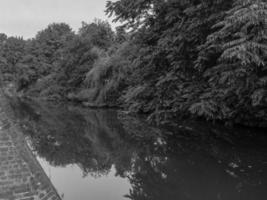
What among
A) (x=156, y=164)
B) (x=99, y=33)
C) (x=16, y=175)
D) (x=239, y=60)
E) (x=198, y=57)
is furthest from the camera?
(x=99, y=33)

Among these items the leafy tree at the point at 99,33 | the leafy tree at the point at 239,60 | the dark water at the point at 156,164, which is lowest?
the dark water at the point at 156,164

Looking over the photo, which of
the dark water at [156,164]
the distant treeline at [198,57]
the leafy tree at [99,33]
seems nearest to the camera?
the dark water at [156,164]

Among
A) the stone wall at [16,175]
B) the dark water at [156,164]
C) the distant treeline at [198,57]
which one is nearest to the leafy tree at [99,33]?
the distant treeline at [198,57]

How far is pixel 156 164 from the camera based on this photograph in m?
7.70

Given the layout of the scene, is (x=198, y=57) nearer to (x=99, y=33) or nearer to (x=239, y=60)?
(x=239, y=60)

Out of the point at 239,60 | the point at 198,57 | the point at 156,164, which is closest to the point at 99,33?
the point at 198,57

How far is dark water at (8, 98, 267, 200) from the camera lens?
19.0ft

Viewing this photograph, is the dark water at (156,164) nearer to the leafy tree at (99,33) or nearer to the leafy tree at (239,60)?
the leafy tree at (239,60)

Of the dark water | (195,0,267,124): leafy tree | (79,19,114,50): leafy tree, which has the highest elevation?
(79,19,114,50): leafy tree

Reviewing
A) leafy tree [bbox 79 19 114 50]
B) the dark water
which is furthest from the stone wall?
leafy tree [bbox 79 19 114 50]

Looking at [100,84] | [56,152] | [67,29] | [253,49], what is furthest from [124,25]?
[67,29]

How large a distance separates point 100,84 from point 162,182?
60.9 feet

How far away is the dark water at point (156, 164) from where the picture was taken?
5789 millimetres

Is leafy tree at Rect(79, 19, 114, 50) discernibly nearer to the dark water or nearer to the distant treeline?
the distant treeline
